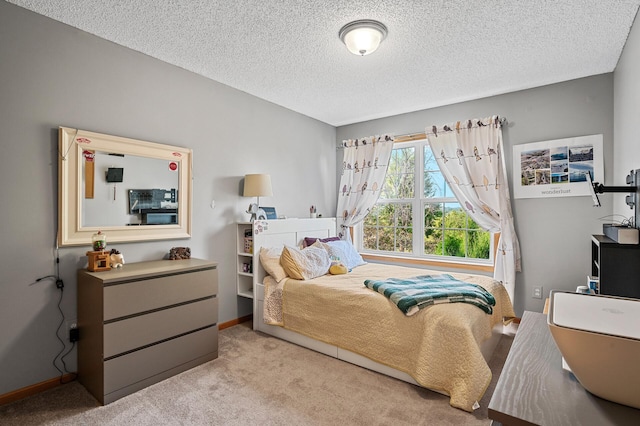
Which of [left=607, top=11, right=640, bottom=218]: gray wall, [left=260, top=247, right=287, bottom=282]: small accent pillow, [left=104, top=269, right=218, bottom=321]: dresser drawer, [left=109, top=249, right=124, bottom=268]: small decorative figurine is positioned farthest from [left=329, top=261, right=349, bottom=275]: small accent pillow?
[left=607, top=11, right=640, bottom=218]: gray wall

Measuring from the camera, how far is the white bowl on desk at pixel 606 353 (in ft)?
2.19

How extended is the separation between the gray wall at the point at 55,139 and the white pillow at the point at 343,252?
3.48ft

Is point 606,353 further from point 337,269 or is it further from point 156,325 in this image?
point 337,269

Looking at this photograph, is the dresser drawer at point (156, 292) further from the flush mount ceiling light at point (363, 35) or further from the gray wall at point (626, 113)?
the gray wall at point (626, 113)

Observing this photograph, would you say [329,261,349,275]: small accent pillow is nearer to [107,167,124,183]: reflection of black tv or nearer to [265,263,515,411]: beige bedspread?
[265,263,515,411]: beige bedspread

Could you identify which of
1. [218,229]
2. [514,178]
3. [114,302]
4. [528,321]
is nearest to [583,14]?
[514,178]

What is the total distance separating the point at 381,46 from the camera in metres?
2.70

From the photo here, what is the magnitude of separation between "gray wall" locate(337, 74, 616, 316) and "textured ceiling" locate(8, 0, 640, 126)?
0.17 m

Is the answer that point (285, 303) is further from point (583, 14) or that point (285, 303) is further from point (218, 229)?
point (583, 14)

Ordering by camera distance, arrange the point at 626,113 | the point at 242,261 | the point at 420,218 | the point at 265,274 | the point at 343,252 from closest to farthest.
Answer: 1. the point at 626,113
2. the point at 265,274
3. the point at 242,261
4. the point at 343,252
5. the point at 420,218

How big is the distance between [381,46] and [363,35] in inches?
13.5

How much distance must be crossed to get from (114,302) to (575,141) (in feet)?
14.1

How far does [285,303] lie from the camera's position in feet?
10.3

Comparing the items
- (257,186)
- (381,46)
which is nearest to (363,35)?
(381,46)
